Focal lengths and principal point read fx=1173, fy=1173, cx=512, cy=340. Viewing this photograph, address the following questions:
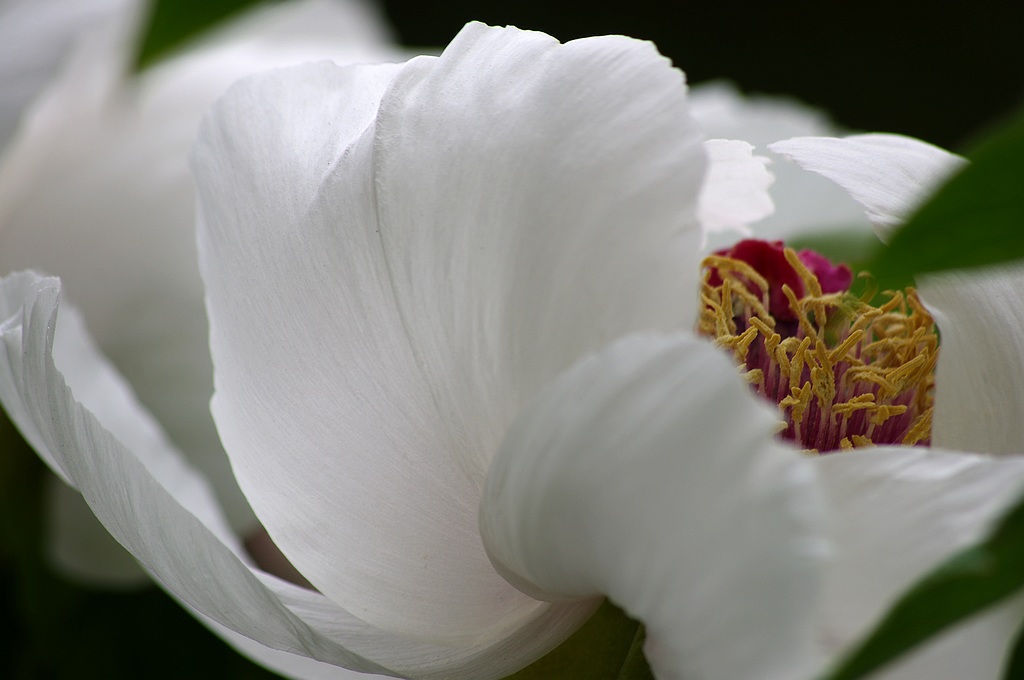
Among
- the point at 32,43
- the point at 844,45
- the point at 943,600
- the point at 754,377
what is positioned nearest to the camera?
the point at 943,600

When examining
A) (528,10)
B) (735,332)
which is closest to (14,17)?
(735,332)

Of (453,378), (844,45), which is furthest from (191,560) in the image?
(844,45)

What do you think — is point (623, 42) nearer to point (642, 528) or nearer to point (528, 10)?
point (642, 528)

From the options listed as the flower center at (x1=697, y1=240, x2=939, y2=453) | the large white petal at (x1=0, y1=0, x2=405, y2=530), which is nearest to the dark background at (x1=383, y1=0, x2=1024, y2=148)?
the large white petal at (x1=0, y1=0, x2=405, y2=530)

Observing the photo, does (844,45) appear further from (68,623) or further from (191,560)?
(191,560)

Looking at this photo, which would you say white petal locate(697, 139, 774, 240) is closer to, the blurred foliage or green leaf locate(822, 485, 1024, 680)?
green leaf locate(822, 485, 1024, 680)

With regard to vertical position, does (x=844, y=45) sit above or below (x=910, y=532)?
below

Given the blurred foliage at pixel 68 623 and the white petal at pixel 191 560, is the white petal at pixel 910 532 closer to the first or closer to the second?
the white petal at pixel 191 560
